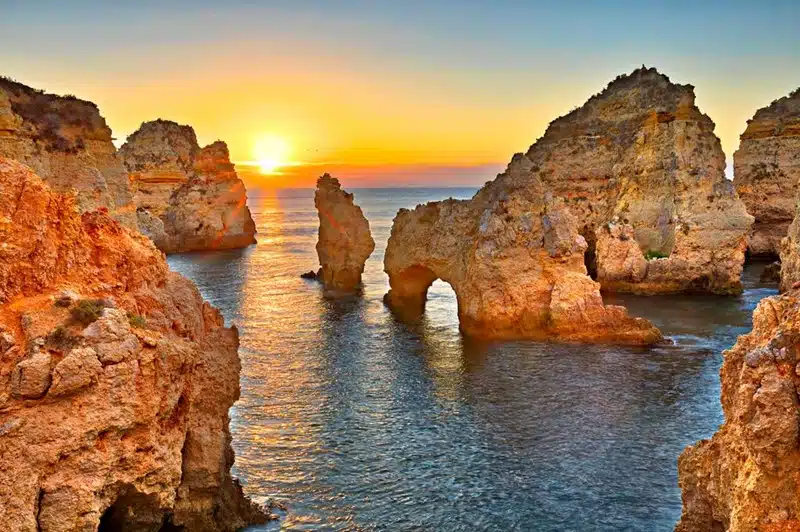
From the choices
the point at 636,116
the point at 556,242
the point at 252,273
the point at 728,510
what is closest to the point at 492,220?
the point at 556,242

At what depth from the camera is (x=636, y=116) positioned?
1881 inches

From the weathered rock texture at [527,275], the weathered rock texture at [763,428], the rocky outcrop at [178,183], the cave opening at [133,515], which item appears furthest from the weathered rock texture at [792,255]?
the rocky outcrop at [178,183]

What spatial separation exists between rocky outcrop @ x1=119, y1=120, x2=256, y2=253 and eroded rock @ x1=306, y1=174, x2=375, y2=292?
29725 mm

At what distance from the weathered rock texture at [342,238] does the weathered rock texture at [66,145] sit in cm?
2487

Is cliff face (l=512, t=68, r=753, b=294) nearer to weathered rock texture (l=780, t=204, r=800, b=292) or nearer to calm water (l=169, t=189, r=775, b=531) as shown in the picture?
calm water (l=169, t=189, r=775, b=531)

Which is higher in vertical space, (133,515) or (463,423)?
(133,515)

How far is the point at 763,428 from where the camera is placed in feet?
29.6

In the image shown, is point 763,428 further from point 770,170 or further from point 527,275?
point 770,170

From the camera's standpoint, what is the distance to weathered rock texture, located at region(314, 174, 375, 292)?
48.2 metres

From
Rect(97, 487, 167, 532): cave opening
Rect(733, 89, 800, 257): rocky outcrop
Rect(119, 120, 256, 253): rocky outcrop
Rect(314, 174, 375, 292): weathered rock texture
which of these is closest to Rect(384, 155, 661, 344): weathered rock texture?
Rect(314, 174, 375, 292): weathered rock texture

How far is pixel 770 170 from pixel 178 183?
5705 cm

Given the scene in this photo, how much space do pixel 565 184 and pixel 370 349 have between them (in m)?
24.3

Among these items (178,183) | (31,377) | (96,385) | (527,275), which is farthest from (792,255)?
(178,183)

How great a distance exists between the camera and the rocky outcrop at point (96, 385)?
1006 centimetres
